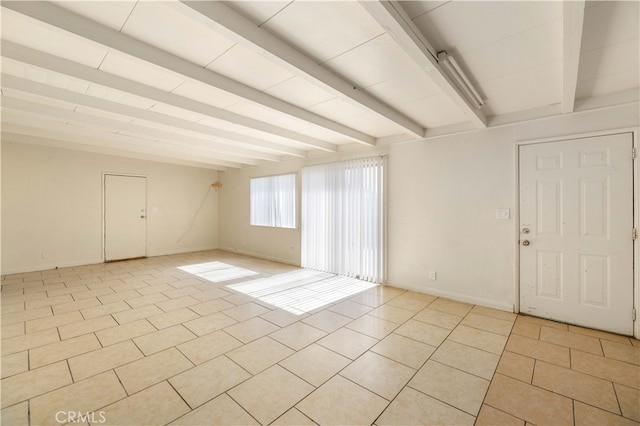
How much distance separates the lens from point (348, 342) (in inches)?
105

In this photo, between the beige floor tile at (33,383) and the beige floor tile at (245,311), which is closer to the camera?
the beige floor tile at (33,383)

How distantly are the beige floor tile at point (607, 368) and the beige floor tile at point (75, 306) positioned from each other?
5333mm

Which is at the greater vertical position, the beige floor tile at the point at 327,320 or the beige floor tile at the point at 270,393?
the beige floor tile at the point at 327,320

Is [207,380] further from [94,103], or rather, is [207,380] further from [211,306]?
[94,103]

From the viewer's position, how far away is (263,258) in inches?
272

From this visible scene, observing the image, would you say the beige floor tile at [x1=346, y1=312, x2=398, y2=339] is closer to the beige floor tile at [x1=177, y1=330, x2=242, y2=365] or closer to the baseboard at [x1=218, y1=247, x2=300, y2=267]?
the beige floor tile at [x1=177, y1=330, x2=242, y2=365]

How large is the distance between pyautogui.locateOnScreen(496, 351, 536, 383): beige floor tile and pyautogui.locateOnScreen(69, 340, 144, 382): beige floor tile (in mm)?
3120

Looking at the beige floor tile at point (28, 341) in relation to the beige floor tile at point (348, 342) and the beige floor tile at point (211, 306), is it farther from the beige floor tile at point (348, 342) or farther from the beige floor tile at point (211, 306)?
the beige floor tile at point (348, 342)

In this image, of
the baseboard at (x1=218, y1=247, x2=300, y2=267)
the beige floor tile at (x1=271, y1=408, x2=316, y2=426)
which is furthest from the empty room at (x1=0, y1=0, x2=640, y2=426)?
the baseboard at (x1=218, y1=247, x2=300, y2=267)

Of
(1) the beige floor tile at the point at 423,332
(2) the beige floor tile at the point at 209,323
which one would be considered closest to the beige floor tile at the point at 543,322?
(1) the beige floor tile at the point at 423,332

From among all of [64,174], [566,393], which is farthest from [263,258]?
[566,393]

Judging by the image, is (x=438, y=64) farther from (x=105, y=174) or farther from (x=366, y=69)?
(x=105, y=174)

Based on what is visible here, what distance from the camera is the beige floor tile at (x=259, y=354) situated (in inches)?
89.2

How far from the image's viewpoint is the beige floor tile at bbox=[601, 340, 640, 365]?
2.38 m
